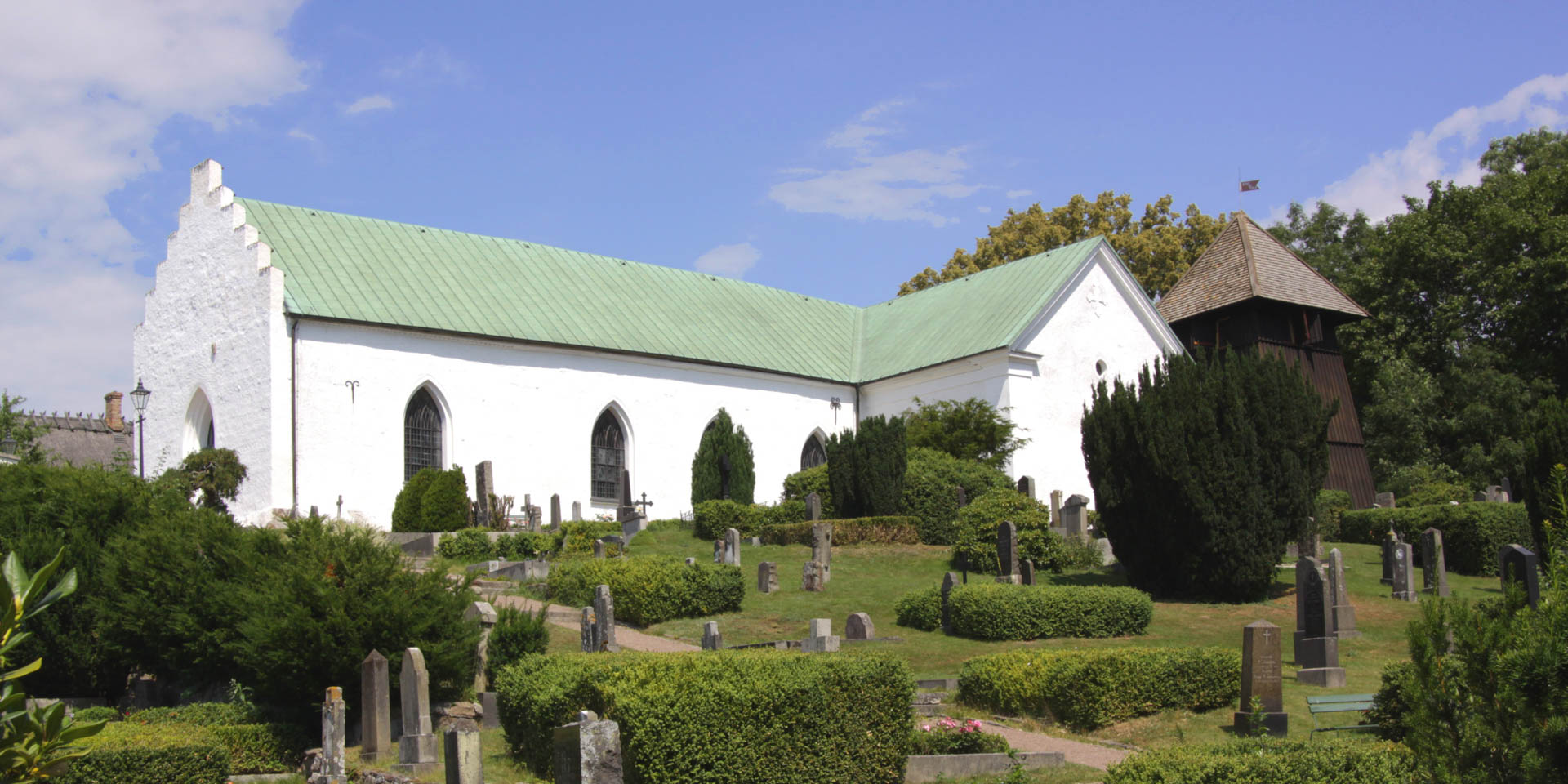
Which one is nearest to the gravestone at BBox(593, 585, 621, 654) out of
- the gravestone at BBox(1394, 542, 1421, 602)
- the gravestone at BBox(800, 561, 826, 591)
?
the gravestone at BBox(800, 561, 826, 591)

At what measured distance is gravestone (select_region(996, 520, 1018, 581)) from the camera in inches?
785

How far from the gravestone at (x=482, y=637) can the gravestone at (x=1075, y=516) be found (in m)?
13.4

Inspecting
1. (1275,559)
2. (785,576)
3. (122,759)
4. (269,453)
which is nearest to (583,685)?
(122,759)

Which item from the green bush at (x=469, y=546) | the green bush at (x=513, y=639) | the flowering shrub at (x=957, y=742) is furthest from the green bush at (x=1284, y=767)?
the green bush at (x=469, y=546)

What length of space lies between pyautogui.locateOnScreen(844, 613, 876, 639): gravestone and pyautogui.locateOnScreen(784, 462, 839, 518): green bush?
409 inches

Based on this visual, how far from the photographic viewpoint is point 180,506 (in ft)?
51.7

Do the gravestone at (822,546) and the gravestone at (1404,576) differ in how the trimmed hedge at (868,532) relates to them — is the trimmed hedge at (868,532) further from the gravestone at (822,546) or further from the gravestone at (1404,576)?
the gravestone at (1404,576)

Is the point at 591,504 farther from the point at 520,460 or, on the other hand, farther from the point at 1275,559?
the point at 1275,559

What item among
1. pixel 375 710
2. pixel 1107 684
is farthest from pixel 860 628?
pixel 375 710

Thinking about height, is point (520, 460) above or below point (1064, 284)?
below

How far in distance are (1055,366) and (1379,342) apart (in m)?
14.7

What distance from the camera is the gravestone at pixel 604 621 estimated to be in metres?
14.8

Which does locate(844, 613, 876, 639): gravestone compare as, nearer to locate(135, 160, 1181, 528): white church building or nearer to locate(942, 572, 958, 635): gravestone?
locate(942, 572, 958, 635): gravestone

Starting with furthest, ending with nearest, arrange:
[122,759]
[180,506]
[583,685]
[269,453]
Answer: [269,453]
[180,506]
[122,759]
[583,685]
